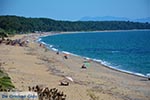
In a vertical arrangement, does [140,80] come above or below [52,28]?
above

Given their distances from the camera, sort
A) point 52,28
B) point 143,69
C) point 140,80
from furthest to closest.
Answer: point 52,28
point 143,69
point 140,80

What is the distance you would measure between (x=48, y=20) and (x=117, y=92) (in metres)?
158

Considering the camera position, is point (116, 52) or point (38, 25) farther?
point (38, 25)

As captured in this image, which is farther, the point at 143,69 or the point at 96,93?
the point at 143,69

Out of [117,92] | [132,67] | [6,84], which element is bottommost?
[132,67]

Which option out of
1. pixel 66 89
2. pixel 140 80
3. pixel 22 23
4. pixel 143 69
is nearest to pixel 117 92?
pixel 66 89

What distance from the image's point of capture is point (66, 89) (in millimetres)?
16531

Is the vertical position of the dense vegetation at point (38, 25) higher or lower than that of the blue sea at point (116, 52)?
lower

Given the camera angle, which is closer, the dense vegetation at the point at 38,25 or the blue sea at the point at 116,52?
the blue sea at the point at 116,52

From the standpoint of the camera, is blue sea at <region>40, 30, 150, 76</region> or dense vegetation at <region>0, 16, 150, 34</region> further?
dense vegetation at <region>0, 16, 150, 34</region>

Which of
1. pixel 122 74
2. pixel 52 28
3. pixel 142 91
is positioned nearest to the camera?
pixel 142 91

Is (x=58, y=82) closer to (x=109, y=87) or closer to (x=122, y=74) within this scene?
(x=109, y=87)

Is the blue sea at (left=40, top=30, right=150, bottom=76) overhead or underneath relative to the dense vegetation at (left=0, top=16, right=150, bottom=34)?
overhead

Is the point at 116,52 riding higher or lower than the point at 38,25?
higher
